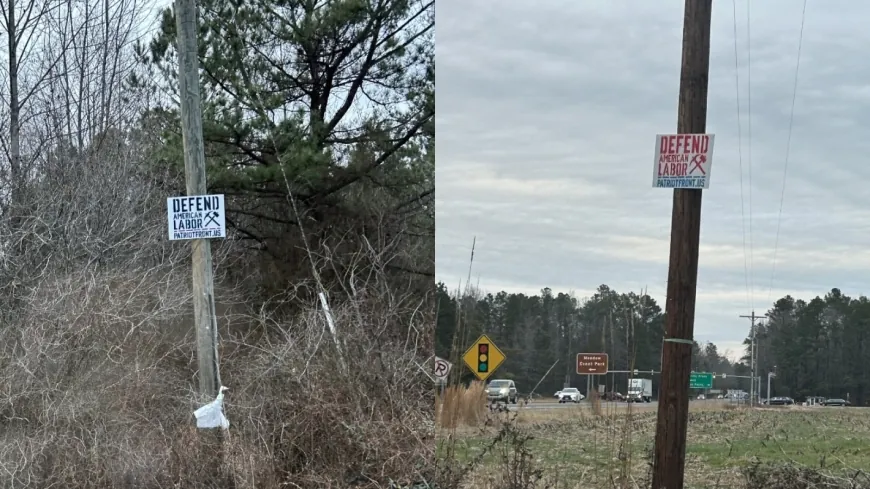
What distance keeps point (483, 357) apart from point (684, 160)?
6.59 feet

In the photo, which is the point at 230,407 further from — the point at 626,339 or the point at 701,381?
the point at 701,381

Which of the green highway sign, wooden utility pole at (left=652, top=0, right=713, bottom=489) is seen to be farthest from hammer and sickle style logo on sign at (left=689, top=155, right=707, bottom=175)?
the green highway sign

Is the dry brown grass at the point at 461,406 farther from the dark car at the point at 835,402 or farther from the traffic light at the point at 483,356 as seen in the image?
the dark car at the point at 835,402

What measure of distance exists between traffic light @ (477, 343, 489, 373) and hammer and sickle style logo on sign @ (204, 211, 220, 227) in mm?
3006

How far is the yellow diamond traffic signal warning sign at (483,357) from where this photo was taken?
6641 mm

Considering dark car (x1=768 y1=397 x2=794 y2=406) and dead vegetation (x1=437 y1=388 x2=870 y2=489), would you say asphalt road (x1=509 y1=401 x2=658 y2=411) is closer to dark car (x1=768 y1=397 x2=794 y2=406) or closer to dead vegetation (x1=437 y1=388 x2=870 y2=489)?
dead vegetation (x1=437 y1=388 x2=870 y2=489)

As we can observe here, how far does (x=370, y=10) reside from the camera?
12.6 m

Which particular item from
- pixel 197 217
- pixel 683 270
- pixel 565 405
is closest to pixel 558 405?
pixel 565 405

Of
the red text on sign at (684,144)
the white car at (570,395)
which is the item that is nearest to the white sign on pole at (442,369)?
the white car at (570,395)

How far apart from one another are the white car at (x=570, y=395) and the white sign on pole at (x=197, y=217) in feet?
11.3

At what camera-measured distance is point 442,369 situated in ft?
22.5

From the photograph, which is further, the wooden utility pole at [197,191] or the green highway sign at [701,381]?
the wooden utility pole at [197,191]

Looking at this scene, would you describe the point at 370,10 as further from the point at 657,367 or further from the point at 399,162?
the point at 657,367

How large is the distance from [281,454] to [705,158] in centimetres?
413
